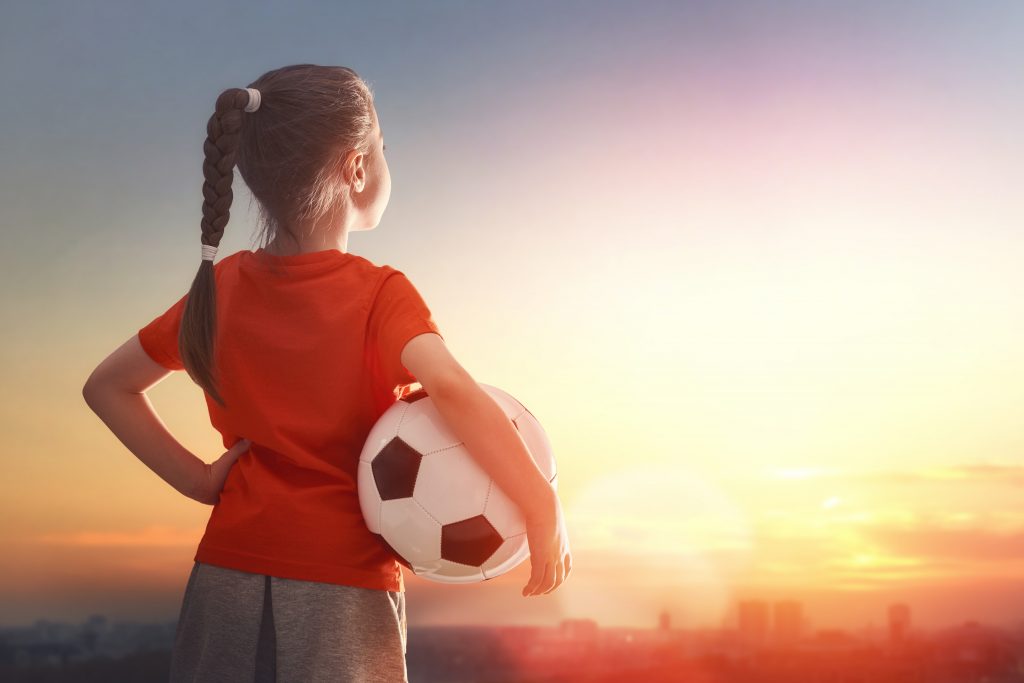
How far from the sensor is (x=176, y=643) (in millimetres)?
2465

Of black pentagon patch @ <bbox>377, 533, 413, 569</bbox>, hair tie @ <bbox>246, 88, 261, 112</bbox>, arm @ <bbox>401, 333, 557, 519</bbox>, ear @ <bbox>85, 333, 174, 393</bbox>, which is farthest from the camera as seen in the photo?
ear @ <bbox>85, 333, 174, 393</bbox>

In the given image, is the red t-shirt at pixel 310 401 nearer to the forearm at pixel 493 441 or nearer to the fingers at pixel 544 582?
the forearm at pixel 493 441

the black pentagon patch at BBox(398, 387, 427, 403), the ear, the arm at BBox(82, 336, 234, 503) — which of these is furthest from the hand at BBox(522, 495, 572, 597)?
the ear

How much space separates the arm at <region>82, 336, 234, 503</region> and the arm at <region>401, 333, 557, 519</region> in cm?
90

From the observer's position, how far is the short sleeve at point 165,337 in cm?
271

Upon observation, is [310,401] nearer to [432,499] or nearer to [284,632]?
[432,499]

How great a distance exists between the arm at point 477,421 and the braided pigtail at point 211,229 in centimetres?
54

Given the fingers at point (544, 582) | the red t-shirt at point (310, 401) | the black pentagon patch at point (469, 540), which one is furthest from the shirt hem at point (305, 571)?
the fingers at point (544, 582)

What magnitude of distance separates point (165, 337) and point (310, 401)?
0.60 m

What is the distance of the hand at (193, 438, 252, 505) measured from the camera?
2.63m

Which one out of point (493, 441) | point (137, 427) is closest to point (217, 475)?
point (137, 427)

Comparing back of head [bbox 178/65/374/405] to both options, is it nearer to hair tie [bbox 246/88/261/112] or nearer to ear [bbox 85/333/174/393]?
hair tie [bbox 246/88/261/112]

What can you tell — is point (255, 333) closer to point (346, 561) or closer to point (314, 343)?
point (314, 343)

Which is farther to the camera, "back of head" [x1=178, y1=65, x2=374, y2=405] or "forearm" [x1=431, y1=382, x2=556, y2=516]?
"back of head" [x1=178, y1=65, x2=374, y2=405]
